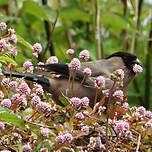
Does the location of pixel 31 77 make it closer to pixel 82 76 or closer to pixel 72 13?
pixel 82 76

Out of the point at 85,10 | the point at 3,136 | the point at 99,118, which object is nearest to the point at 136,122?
the point at 99,118

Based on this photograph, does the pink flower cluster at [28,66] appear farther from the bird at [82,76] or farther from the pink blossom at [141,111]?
the pink blossom at [141,111]

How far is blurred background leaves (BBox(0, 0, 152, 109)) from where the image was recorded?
4.64 meters

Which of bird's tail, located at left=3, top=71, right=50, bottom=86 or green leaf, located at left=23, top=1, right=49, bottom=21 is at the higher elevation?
green leaf, located at left=23, top=1, right=49, bottom=21

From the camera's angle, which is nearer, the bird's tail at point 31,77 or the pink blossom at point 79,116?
the pink blossom at point 79,116

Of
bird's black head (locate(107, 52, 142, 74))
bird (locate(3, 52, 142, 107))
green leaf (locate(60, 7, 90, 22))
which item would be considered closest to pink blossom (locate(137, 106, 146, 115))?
bird (locate(3, 52, 142, 107))

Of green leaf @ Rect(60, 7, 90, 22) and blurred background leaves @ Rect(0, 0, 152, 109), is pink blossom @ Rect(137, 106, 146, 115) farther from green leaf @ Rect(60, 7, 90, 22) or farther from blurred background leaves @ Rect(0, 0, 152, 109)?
green leaf @ Rect(60, 7, 90, 22)

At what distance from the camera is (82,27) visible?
5.48 meters

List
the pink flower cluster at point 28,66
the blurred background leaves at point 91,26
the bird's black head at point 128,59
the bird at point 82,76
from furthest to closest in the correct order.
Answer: the blurred background leaves at point 91,26
the bird's black head at point 128,59
the bird at point 82,76
the pink flower cluster at point 28,66

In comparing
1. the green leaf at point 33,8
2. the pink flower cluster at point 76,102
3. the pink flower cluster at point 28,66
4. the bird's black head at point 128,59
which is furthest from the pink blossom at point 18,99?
the bird's black head at point 128,59

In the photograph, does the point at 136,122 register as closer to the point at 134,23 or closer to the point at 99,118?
the point at 99,118

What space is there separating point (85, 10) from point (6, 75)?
2.64 m

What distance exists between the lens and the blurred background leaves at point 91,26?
464 cm

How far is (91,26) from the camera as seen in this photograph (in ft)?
17.8
